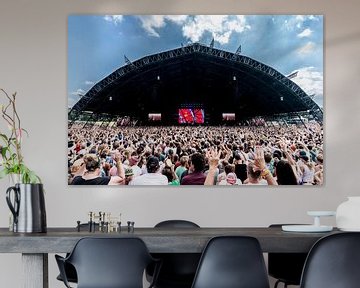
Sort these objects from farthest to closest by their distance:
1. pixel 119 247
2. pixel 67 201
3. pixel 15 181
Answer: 1. pixel 67 201
2. pixel 15 181
3. pixel 119 247

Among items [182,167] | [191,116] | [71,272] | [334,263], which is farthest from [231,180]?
[334,263]

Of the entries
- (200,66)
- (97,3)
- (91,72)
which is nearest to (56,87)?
(91,72)

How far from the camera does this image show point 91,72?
18.5 ft

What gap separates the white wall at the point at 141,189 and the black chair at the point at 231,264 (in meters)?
2.10

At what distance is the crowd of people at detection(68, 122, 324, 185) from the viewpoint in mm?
5598

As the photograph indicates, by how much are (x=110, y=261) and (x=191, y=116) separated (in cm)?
242

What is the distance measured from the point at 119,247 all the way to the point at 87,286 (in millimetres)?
265

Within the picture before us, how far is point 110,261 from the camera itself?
3.41 metres

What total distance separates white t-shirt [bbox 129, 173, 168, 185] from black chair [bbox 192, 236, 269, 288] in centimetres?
216

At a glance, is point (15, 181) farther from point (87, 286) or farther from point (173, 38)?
point (173, 38)

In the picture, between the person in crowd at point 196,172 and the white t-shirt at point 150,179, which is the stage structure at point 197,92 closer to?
the person in crowd at point 196,172

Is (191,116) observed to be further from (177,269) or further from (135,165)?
(177,269)

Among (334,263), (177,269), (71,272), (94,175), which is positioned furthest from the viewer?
(94,175)

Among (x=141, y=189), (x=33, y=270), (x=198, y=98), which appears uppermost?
(x=198, y=98)
